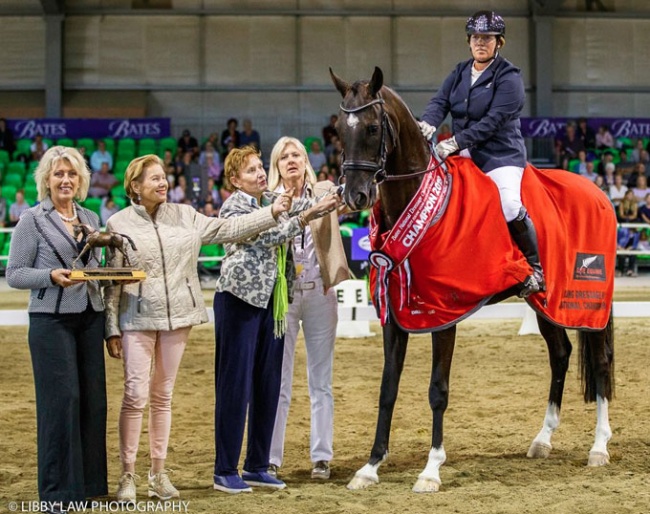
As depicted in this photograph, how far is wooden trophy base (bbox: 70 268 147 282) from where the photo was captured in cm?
419

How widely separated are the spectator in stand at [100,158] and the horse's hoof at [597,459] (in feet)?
46.4

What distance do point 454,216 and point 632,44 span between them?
57.3ft

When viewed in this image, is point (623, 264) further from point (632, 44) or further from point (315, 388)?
point (315, 388)

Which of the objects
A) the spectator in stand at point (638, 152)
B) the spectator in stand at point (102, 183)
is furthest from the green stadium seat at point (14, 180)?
the spectator in stand at point (638, 152)

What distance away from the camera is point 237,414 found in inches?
189

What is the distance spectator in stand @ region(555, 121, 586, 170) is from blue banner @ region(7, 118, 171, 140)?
303 inches

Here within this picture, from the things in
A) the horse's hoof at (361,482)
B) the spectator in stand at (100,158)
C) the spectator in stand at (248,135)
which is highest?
the spectator in stand at (248,135)

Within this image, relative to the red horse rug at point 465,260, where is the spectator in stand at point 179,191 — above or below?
above

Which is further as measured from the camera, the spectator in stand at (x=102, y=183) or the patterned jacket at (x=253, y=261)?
the spectator in stand at (x=102, y=183)

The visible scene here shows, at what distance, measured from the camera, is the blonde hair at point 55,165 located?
4.41m

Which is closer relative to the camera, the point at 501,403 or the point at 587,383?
the point at 587,383

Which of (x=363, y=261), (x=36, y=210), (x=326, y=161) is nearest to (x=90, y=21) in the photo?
(x=326, y=161)

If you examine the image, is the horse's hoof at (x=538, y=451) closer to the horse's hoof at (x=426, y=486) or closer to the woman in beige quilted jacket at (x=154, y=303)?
the horse's hoof at (x=426, y=486)

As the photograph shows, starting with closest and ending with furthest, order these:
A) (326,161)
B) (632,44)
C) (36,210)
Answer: (36,210), (326,161), (632,44)
